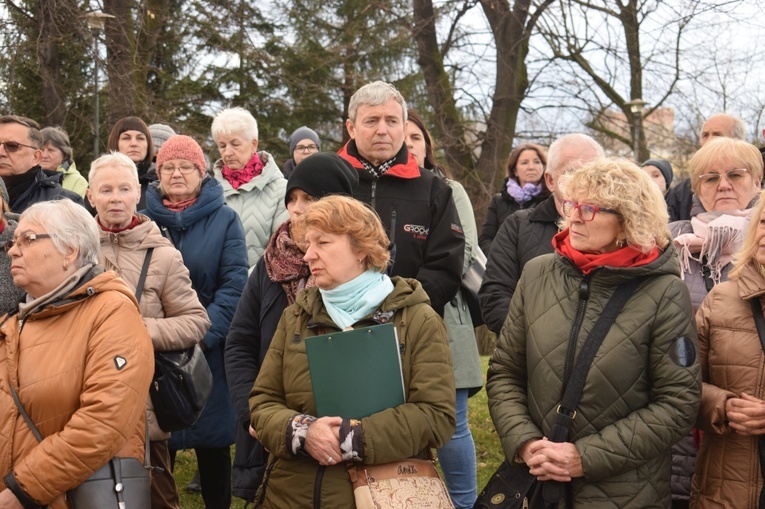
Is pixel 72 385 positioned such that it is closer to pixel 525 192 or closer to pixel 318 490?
pixel 318 490

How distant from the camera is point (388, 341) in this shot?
3135 millimetres

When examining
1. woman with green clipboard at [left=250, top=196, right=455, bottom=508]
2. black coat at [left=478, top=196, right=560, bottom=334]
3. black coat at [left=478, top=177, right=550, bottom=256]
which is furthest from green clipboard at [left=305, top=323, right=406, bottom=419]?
black coat at [left=478, top=177, right=550, bottom=256]

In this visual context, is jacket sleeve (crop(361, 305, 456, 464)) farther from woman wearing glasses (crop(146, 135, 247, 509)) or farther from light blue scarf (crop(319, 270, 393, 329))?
woman wearing glasses (crop(146, 135, 247, 509))

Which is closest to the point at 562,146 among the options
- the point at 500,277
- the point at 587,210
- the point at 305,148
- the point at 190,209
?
the point at 500,277

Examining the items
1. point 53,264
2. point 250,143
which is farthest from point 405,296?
point 250,143

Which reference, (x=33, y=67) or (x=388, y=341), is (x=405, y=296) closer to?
(x=388, y=341)

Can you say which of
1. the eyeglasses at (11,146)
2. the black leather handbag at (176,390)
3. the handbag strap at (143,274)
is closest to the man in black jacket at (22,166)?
the eyeglasses at (11,146)

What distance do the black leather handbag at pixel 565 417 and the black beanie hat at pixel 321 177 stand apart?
1.23 metres

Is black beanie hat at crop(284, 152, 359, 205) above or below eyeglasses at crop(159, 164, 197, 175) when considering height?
below

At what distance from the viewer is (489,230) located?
6.62m

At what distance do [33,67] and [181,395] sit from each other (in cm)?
809

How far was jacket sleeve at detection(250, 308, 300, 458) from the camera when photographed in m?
3.19

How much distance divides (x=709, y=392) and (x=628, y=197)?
81 centimetres

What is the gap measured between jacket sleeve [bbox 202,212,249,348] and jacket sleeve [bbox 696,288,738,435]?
2.51 m
